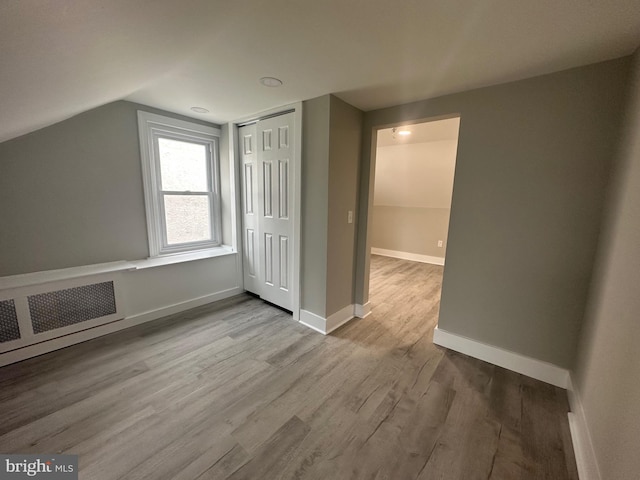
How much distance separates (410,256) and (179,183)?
15.5 ft

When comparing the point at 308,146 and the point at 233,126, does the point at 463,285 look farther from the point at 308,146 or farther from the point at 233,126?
the point at 233,126

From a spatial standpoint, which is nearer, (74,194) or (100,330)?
(74,194)

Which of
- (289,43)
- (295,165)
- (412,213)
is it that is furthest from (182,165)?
(412,213)

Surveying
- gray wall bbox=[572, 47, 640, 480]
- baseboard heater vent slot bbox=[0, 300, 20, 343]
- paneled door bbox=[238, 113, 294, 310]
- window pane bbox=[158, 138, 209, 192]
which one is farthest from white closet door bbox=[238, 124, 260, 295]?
gray wall bbox=[572, 47, 640, 480]

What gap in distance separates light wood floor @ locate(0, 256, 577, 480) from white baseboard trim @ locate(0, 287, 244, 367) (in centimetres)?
8

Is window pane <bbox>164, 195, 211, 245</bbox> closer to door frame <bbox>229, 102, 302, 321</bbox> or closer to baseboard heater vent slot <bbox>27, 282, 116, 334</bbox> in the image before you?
door frame <bbox>229, 102, 302, 321</bbox>

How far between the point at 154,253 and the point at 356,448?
276 centimetres

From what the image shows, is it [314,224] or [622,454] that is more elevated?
[314,224]

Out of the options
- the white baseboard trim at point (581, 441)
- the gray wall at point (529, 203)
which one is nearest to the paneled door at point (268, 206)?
the gray wall at point (529, 203)

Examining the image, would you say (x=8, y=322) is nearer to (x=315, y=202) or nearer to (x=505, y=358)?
(x=315, y=202)

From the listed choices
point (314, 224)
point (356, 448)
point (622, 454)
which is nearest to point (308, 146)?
point (314, 224)

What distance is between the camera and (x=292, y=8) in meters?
1.18

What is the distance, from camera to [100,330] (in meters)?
2.40

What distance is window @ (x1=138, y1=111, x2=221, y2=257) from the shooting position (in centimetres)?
276
